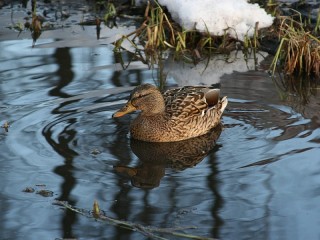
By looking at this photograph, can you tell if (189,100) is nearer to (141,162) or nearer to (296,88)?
(141,162)

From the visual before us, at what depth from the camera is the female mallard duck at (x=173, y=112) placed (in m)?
8.00

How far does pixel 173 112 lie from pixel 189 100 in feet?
0.77

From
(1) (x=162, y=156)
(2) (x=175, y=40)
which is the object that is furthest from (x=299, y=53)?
(1) (x=162, y=156)

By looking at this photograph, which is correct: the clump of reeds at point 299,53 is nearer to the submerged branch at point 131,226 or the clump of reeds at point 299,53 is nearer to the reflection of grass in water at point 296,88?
the reflection of grass in water at point 296,88

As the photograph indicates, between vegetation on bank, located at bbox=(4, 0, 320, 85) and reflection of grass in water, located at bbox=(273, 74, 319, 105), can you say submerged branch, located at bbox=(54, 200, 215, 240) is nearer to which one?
reflection of grass in water, located at bbox=(273, 74, 319, 105)

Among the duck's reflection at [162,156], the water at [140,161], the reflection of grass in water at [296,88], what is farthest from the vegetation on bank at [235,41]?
the duck's reflection at [162,156]

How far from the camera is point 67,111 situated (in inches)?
333

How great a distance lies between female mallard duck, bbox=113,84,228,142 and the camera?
315 inches

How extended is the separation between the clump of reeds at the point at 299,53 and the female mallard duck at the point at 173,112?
147cm

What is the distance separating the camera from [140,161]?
7.36 metres

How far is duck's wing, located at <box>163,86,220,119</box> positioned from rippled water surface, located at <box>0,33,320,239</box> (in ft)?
0.89

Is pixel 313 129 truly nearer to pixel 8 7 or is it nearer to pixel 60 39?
pixel 60 39

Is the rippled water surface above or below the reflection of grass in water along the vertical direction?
below

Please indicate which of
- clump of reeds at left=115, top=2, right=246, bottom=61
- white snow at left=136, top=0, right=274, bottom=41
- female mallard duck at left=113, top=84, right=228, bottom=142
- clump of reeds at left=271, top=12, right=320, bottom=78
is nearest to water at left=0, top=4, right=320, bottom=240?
female mallard duck at left=113, top=84, right=228, bottom=142
